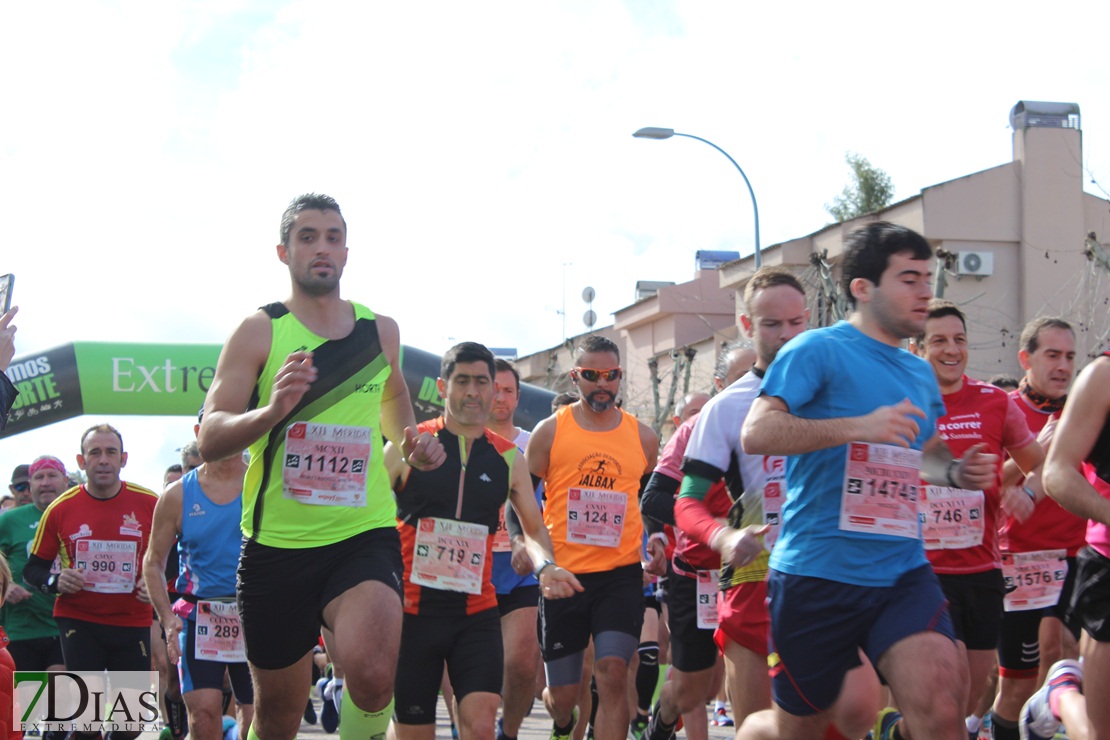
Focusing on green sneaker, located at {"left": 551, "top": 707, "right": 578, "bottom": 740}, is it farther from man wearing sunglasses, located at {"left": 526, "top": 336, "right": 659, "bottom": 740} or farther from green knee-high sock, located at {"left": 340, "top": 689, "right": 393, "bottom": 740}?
green knee-high sock, located at {"left": 340, "top": 689, "right": 393, "bottom": 740}

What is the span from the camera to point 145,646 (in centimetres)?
980

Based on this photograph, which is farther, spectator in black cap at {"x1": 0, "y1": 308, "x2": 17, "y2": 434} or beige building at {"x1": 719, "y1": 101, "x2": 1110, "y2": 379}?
beige building at {"x1": 719, "y1": 101, "x2": 1110, "y2": 379}

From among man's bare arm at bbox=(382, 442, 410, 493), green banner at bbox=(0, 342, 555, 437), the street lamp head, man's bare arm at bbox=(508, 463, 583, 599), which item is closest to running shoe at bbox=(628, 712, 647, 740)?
man's bare arm at bbox=(508, 463, 583, 599)

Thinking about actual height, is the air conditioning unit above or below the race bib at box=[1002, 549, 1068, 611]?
above

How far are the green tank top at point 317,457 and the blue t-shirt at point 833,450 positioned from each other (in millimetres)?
1823

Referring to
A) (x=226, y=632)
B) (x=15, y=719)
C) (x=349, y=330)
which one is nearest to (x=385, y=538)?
(x=349, y=330)

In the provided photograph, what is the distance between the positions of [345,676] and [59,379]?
1442cm

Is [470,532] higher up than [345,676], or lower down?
higher up

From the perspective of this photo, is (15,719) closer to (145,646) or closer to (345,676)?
(345,676)

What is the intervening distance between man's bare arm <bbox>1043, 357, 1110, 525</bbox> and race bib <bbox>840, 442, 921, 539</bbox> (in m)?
0.80

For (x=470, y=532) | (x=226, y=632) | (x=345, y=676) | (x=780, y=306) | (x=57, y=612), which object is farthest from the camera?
(x=57, y=612)

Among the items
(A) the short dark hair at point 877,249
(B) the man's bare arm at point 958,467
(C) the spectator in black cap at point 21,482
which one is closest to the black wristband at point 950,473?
(B) the man's bare arm at point 958,467

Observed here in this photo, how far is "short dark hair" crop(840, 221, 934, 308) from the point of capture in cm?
496

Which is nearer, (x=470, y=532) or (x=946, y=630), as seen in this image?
(x=946, y=630)
